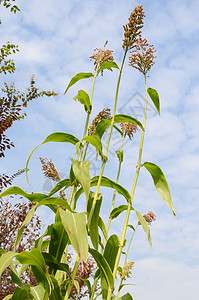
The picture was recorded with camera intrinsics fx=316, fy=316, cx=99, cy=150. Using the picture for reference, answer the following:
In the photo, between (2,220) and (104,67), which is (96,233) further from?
(2,220)

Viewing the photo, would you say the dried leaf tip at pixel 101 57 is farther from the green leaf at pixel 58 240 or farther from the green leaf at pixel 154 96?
the green leaf at pixel 58 240

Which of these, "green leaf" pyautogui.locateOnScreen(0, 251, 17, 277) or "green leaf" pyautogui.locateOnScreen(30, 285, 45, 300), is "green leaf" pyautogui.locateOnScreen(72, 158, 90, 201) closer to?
"green leaf" pyautogui.locateOnScreen(0, 251, 17, 277)

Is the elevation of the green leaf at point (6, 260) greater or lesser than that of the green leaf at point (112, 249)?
lesser

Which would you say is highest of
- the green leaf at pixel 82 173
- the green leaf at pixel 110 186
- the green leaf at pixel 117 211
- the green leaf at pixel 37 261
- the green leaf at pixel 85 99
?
the green leaf at pixel 85 99

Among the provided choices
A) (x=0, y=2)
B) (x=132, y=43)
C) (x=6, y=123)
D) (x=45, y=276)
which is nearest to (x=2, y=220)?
(x=6, y=123)

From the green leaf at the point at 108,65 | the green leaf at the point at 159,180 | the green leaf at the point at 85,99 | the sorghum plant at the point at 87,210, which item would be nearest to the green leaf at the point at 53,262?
the sorghum plant at the point at 87,210

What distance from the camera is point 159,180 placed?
177 centimetres

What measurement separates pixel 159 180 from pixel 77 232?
65 centimetres

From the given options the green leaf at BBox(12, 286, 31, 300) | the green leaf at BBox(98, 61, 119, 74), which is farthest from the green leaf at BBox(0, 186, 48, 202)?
the green leaf at BBox(98, 61, 119, 74)

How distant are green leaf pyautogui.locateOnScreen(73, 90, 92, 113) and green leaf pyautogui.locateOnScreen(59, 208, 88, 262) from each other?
0.77 meters

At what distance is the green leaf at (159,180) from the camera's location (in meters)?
1.72

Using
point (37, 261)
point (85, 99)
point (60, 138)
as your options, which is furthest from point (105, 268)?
point (85, 99)

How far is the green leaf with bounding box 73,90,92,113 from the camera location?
1864 millimetres

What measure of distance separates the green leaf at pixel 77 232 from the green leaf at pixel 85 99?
772 mm
